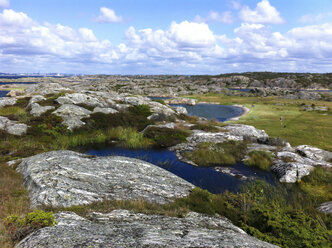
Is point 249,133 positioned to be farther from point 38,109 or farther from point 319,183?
point 38,109

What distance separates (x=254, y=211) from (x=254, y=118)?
5274cm

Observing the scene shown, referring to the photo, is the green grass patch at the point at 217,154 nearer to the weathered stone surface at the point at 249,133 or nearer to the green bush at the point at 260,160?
the green bush at the point at 260,160

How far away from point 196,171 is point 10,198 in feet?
56.4

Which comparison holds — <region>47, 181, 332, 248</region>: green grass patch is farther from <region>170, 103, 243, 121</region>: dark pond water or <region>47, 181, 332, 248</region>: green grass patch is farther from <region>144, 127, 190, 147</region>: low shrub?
<region>170, 103, 243, 121</region>: dark pond water

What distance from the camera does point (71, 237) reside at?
6289 mm

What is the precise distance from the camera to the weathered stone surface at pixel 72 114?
1305 inches

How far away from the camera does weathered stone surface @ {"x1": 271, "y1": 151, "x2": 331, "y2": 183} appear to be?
19.5 m

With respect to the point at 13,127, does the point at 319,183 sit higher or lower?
lower

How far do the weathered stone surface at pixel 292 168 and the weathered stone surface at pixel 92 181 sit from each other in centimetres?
1166

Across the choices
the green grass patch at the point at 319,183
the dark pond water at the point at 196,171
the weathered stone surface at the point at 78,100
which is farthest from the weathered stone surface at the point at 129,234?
the weathered stone surface at the point at 78,100

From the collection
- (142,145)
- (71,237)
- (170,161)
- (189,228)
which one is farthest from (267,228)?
(142,145)

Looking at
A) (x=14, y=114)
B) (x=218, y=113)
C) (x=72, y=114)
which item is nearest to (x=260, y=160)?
(x=72, y=114)

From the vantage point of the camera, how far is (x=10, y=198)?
33.0ft

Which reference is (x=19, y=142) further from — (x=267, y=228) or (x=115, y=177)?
(x=267, y=228)
